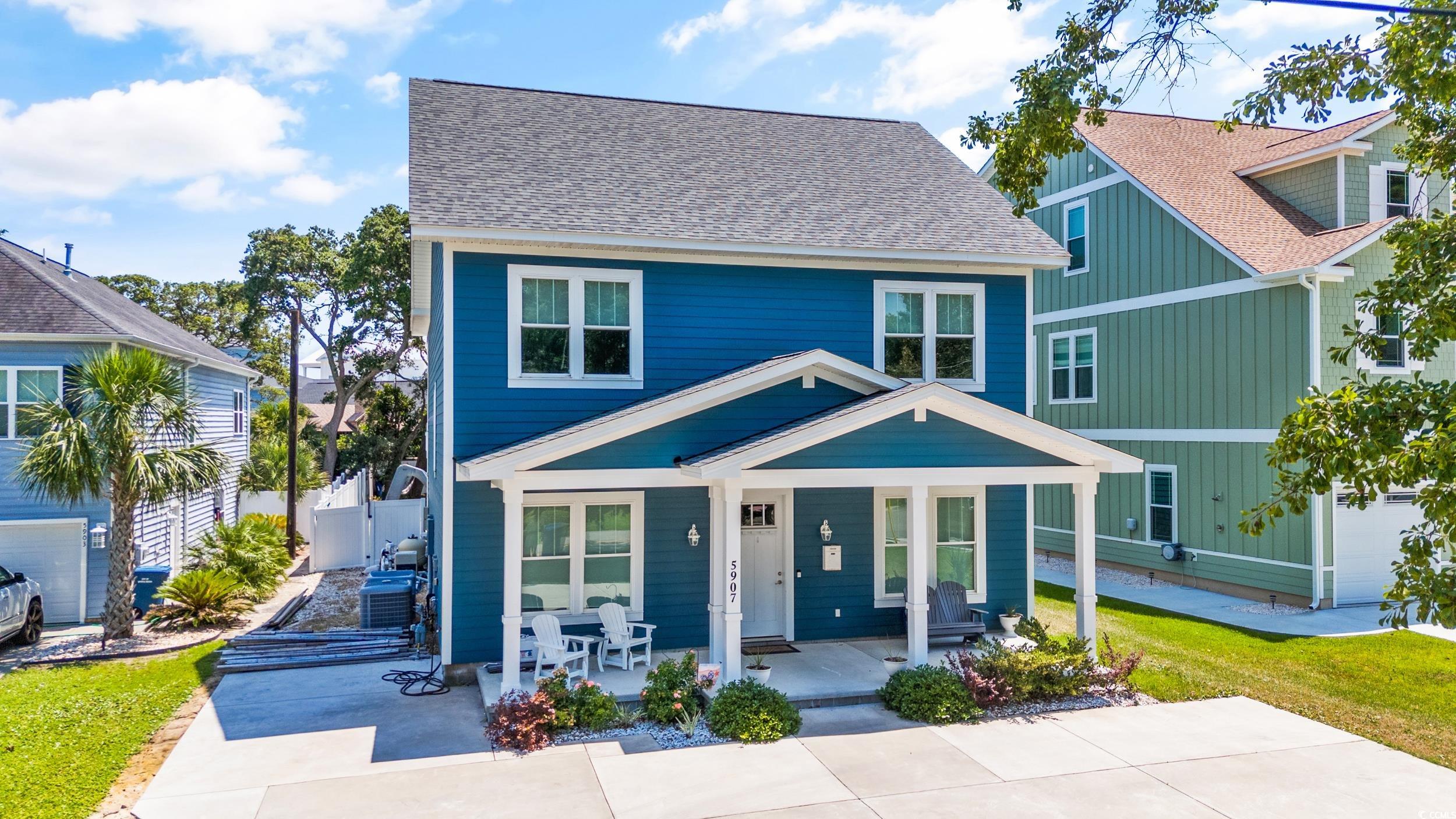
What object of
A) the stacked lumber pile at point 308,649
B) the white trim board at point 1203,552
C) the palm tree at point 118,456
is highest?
the palm tree at point 118,456

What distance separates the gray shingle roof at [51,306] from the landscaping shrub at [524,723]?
10.2 metres

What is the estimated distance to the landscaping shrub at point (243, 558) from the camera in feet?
51.5

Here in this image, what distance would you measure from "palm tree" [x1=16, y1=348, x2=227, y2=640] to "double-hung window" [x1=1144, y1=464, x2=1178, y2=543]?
16.9 meters

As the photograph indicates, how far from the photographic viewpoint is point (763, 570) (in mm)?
12320

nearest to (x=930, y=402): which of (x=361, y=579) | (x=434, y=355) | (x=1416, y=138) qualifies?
(x=1416, y=138)

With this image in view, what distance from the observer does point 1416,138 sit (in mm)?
7016

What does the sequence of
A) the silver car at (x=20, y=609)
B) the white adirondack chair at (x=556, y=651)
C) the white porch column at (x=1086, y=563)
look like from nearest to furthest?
the white adirondack chair at (x=556, y=651) → the white porch column at (x=1086, y=563) → the silver car at (x=20, y=609)

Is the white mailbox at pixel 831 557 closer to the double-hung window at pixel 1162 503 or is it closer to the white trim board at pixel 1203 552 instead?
the white trim board at pixel 1203 552

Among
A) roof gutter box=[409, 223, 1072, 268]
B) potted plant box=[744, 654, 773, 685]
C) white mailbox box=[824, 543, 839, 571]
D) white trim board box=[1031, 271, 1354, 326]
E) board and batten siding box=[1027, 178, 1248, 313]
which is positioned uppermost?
board and batten siding box=[1027, 178, 1248, 313]

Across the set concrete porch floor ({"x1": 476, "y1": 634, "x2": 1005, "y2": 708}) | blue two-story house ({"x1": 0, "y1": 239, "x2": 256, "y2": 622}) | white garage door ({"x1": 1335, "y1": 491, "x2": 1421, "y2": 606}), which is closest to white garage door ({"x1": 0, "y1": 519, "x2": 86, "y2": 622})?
blue two-story house ({"x1": 0, "y1": 239, "x2": 256, "y2": 622})

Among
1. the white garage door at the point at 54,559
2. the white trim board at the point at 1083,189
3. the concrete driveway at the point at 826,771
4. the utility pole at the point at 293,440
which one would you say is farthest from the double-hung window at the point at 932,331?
the white garage door at the point at 54,559

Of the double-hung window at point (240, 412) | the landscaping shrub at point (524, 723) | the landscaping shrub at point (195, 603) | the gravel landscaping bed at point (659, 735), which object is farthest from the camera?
the double-hung window at point (240, 412)

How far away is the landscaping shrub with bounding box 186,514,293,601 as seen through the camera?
15695 millimetres

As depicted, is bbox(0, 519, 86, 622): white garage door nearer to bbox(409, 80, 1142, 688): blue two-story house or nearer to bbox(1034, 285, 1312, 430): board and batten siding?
bbox(409, 80, 1142, 688): blue two-story house
